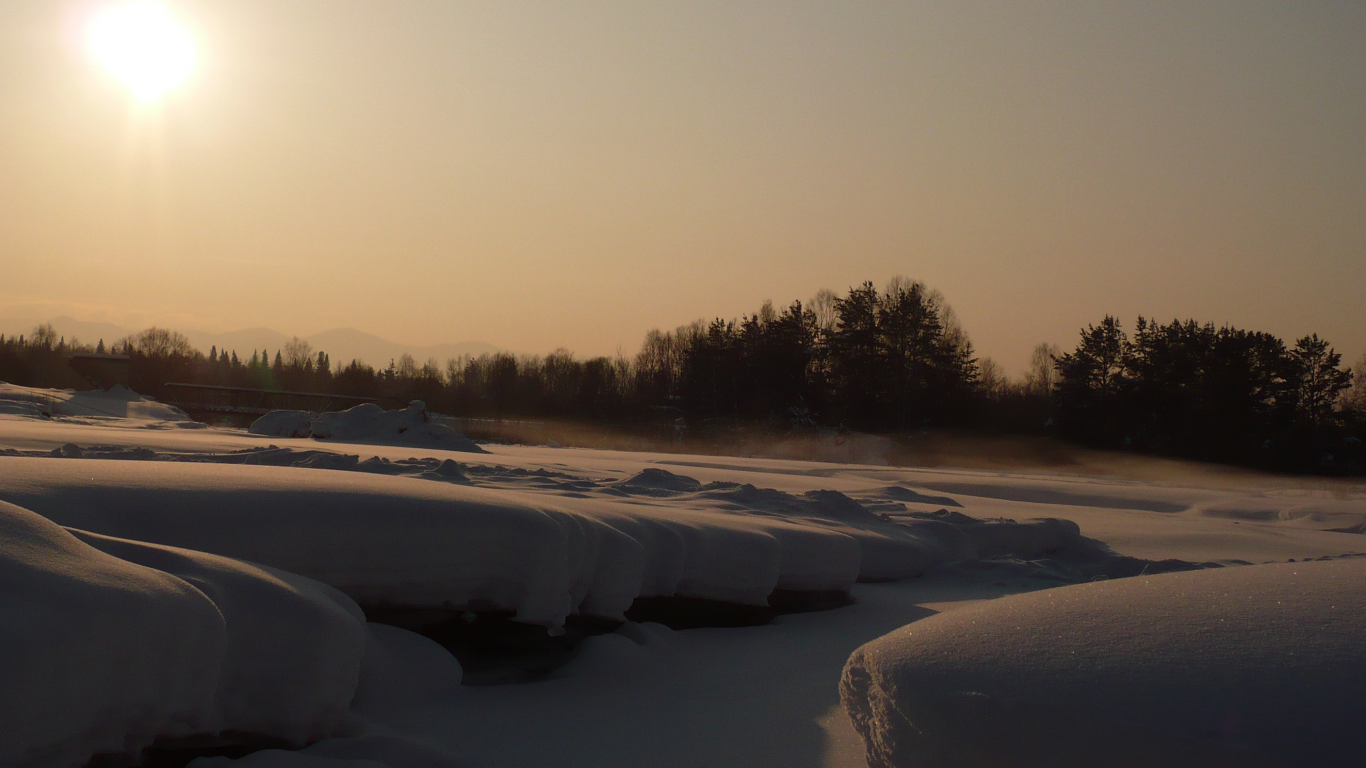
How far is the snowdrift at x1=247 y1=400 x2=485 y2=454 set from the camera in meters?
14.4

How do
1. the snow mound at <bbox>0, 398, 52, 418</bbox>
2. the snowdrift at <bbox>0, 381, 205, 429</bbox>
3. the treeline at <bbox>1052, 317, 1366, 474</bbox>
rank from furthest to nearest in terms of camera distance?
1. the treeline at <bbox>1052, 317, 1366, 474</bbox>
2. the snowdrift at <bbox>0, 381, 205, 429</bbox>
3. the snow mound at <bbox>0, 398, 52, 418</bbox>

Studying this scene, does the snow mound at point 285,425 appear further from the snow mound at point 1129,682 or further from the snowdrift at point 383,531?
the snow mound at point 1129,682

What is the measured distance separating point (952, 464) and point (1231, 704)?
28.3m

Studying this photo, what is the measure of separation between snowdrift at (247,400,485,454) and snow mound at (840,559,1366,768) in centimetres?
1265

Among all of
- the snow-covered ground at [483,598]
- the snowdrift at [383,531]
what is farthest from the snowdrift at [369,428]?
the snowdrift at [383,531]

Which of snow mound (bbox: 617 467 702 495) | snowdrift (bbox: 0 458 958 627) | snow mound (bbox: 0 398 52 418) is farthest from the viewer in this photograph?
snow mound (bbox: 0 398 52 418)

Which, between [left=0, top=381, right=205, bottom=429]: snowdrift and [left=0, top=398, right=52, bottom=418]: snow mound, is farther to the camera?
[left=0, top=381, right=205, bottom=429]: snowdrift

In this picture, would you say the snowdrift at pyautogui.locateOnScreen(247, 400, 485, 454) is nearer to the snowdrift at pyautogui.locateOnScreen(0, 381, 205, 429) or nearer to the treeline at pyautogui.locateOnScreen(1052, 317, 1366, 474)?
the snowdrift at pyautogui.locateOnScreen(0, 381, 205, 429)

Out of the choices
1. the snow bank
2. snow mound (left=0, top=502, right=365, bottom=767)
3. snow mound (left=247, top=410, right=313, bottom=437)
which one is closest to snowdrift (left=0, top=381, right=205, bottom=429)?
snow mound (left=247, top=410, right=313, bottom=437)

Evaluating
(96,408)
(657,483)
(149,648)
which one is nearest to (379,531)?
(149,648)

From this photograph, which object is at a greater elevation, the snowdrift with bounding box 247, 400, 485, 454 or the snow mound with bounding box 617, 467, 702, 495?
the snowdrift with bounding box 247, 400, 485, 454

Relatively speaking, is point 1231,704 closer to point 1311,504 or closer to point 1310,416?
point 1311,504

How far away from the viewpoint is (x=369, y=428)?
15133mm

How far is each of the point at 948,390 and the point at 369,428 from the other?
25.4 metres
